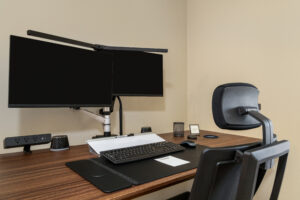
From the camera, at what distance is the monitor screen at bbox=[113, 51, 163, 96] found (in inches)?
51.6

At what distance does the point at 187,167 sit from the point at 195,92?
1315 mm

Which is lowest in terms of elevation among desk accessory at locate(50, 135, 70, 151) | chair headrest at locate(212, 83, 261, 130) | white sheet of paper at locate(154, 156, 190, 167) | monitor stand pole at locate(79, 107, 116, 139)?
white sheet of paper at locate(154, 156, 190, 167)

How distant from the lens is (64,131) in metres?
1.29

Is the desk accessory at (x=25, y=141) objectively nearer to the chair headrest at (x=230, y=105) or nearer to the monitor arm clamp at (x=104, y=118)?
the monitor arm clamp at (x=104, y=118)

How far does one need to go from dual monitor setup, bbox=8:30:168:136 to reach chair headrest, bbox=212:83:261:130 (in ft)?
2.62

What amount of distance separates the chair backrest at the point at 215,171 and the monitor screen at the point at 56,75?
0.82 meters

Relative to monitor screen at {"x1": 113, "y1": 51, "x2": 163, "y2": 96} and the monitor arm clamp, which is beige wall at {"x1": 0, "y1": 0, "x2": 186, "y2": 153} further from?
monitor screen at {"x1": 113, "y1": 51, "x2": 163, "y2": 96}

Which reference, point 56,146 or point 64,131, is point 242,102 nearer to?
point 56,146

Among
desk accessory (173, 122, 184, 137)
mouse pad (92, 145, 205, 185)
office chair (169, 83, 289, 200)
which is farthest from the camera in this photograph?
desk accessory (173, 122, 184, 137)

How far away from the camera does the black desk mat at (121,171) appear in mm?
652

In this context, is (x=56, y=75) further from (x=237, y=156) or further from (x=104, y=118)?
(x=237, y=156)

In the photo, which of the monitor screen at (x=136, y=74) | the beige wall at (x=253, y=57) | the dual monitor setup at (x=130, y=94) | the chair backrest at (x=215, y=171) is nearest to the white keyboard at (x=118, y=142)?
the dual monitor setup at (x=130, y=94)

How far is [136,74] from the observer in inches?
54.4

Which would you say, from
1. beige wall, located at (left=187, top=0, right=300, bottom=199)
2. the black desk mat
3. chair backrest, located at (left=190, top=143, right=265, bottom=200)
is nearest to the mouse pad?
the black desk mat
